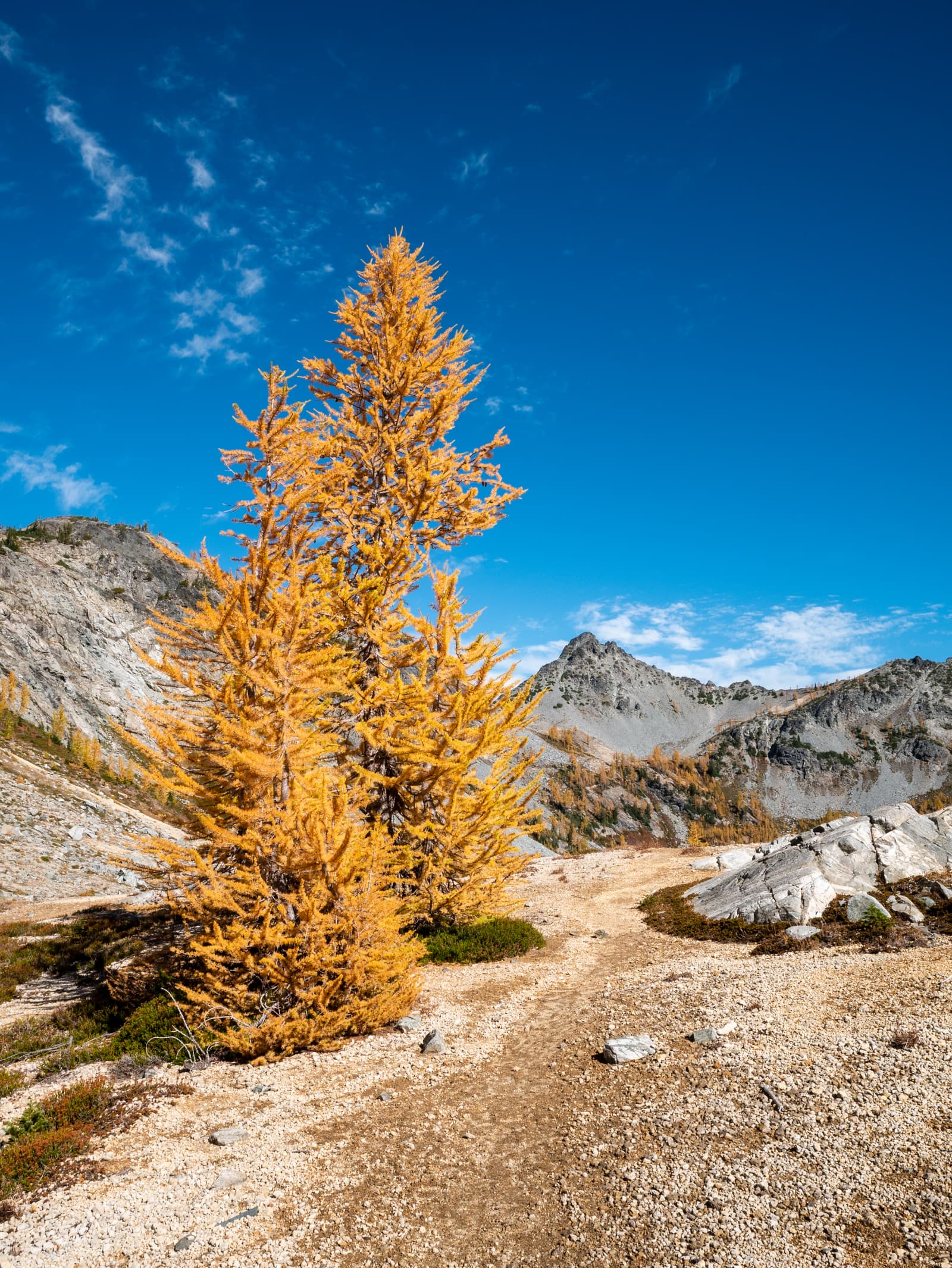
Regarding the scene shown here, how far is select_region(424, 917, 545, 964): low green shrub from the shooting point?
12312 mm

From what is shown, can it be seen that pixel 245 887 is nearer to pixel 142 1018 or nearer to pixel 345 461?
pixel 142 1018

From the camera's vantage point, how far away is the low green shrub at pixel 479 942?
12.3 m

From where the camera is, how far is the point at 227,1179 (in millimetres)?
5504

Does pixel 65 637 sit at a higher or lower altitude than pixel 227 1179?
higher

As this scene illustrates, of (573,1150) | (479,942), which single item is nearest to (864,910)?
(479,942)

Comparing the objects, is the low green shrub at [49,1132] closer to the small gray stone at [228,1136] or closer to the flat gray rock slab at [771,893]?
the small gray stone at [228,1136]

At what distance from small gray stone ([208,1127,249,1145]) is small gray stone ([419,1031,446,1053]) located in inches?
100

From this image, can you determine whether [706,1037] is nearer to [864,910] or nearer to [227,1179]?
[227,1179]

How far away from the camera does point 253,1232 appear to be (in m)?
4.85

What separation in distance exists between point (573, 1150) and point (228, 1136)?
10.8ft

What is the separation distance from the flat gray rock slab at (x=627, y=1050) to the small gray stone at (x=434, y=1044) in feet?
6.80

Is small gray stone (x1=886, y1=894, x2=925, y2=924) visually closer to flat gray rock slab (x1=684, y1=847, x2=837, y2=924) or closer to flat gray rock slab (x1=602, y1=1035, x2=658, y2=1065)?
flat gray rock slab (x1=684, y1=847, x2=837, y2=924)

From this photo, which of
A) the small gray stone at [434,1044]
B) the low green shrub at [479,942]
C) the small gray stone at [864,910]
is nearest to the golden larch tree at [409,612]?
the low green shrub at [479,942]

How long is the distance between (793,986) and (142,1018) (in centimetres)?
891
